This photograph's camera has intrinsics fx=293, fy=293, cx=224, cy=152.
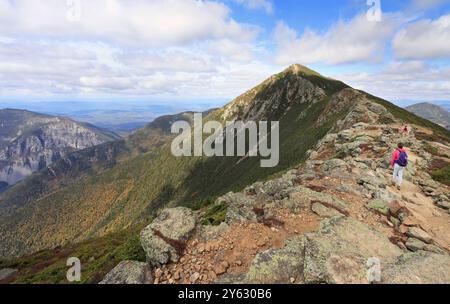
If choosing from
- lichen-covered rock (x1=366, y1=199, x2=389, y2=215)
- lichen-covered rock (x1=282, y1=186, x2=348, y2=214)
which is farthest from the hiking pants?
lichen-covered rock (x1=282, y1=186, x2=348, y2=214)

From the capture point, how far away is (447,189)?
89.0 feet

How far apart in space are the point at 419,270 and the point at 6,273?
84252 mm

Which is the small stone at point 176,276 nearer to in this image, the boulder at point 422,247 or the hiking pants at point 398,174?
the boulder at point 422,247

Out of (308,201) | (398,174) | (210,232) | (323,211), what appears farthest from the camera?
(398,174)

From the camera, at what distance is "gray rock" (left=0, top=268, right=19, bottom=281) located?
216 feet

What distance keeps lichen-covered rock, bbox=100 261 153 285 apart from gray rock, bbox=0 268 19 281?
225 feet

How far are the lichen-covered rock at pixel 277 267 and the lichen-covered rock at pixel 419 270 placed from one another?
12.1ft

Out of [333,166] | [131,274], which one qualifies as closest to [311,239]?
[131,274]

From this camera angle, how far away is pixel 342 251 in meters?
14.3

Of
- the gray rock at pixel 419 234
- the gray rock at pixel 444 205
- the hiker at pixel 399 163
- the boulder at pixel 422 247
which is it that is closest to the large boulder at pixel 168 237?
the boulder at pixel 422 247

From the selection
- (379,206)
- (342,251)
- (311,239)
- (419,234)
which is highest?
(379,206)

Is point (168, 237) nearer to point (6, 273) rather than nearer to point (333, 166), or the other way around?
point (333, 166)

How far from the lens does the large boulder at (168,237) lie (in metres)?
16.0
